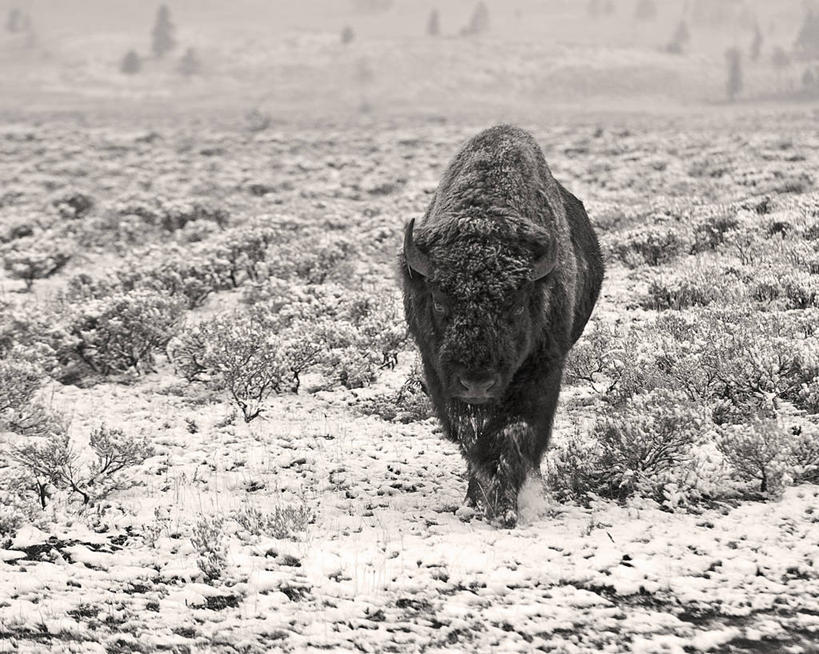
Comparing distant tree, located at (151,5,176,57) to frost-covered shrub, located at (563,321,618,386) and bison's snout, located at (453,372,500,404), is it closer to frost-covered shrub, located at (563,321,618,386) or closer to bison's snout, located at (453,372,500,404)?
frost-covered shrub, located at (563,321,618,386)

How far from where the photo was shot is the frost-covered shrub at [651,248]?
36.0 ft

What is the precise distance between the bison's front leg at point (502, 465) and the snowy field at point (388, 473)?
16 cm

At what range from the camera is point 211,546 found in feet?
14.3

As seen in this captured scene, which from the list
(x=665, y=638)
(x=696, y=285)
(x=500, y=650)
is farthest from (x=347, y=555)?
(x=696, y=285)

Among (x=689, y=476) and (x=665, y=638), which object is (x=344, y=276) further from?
(x=665, y=638)

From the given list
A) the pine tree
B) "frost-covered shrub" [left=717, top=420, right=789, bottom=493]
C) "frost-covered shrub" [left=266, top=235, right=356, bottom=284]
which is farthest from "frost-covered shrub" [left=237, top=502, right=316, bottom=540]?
the pine tree

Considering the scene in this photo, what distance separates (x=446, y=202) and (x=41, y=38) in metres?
122

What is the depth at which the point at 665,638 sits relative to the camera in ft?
11.3

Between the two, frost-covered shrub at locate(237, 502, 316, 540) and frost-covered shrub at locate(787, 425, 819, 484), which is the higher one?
frost-covered shrub at locate(787, 425, 819, 484)

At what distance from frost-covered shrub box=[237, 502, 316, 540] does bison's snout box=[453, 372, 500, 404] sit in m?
1.23

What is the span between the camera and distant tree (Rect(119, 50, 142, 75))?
279 ft

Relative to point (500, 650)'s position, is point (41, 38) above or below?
above

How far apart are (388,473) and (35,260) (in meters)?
9.08

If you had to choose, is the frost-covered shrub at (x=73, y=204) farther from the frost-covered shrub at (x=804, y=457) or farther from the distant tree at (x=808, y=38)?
the distant tree at (x=808, y=38)
